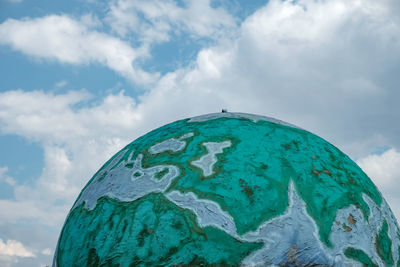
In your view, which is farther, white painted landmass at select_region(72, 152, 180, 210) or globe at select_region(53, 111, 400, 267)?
white painted landmass at select_region(72, 152, 180, 210)

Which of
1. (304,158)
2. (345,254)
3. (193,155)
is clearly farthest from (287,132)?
(345,254)

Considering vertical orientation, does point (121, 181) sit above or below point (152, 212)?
above

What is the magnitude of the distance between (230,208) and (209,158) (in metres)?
0.69

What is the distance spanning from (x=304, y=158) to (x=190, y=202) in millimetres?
1442

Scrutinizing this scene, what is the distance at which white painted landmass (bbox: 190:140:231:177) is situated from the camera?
174 inches

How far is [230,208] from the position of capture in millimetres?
4051

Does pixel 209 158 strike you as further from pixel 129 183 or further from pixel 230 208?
pixel 129 183

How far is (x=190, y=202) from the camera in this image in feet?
13.7

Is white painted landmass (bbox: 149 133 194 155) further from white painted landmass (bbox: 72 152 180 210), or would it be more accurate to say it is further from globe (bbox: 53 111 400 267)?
white painted landmass (bbox: 72 152 180 210)

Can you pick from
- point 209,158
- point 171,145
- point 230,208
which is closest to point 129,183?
point 171,145

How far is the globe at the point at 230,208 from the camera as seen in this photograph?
395 centimetres

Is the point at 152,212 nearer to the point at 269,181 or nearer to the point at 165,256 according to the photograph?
the point at 165,256

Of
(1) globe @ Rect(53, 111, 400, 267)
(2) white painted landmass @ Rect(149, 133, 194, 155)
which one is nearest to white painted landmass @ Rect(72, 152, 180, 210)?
(1) globe @ Rect(53, 111, 400, 267)

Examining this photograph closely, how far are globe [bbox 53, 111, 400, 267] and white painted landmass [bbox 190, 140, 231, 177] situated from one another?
0.04 feet
